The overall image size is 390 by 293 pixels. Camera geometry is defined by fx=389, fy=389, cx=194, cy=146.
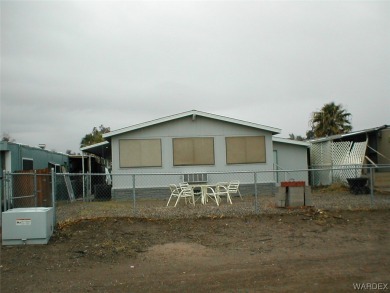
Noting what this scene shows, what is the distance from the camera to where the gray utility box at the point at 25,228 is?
7484 millimetres

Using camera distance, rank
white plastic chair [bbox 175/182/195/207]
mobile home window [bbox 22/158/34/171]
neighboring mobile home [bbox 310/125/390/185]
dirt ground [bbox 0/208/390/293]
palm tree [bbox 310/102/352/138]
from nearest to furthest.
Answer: dirt ground [bbox 0/208/390/293] < white plastic chair [bbox 175/182/195/207] < mobile home window [bbox 22/158/34/171] < neighboring mobile home [bbox 310/125/390/185] < palm tree [bbox 310/102/352/138]

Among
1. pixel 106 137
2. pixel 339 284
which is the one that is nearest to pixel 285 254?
pixel 339 284

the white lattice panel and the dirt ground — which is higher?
the white lattice panel

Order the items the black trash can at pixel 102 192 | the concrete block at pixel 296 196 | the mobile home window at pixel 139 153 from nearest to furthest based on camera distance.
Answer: the concrete block at pixel 296 196 → the mobile home window at pixel 139 153 → the black trash can at pixel 102 192

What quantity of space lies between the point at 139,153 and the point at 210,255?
9.20 meters

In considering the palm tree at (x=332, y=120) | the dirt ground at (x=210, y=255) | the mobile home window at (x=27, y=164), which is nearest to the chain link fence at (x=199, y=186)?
the dirt ground at (x=210, y=255)

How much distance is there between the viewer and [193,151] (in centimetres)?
1580

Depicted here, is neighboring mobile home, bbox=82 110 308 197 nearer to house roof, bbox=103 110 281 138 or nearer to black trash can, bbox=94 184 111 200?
house roof, bbox=103 110 281 138

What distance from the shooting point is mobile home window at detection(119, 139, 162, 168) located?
15.5m

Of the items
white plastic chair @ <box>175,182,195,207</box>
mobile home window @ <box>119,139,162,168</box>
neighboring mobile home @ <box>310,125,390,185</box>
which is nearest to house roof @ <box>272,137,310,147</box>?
neighboring mobile home @ <box>310,125,390,185</box>

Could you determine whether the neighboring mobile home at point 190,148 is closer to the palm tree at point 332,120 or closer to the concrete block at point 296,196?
the concrete block at point 296,196

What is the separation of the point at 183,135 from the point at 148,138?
4.65 feet

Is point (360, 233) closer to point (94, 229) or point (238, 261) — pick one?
point (238, 261)

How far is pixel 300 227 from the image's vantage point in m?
8.66
